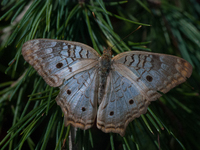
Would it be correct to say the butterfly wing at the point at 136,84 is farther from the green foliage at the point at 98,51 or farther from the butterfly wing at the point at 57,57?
the butterfly wing at the point at 57,57

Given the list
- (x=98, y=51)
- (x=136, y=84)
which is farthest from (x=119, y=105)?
(x=98, y=51)

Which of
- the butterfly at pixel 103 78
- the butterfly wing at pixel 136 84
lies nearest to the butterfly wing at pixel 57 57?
the butterfly at pixel 103 78

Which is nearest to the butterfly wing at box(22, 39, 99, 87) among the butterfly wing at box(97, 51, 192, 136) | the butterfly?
the butterfly

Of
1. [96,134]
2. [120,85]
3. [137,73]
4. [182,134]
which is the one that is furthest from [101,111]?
[182,134]

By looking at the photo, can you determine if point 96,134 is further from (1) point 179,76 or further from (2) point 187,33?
(2) point 187,33

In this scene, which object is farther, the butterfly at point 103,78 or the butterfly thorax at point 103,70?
the butterfly thorax at point 103,70

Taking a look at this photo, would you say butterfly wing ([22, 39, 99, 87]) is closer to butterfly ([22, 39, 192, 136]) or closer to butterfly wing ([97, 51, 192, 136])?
butterfly ([22, 39, 192, 136])

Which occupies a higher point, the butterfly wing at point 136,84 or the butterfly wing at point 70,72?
the butterfly wing at point 70,72

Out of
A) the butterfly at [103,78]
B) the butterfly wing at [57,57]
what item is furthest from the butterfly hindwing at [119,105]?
the butterfly wing at [57,57]
